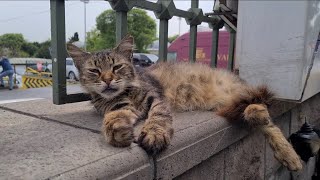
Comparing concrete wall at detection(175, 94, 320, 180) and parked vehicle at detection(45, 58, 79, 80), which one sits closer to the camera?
concrete wall at detection(175, 94, 320, 180)

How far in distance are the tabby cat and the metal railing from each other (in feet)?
0.34

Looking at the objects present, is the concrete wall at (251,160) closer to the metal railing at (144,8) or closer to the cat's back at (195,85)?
the cat's back at (195,85)

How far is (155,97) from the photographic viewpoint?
6.54 feet

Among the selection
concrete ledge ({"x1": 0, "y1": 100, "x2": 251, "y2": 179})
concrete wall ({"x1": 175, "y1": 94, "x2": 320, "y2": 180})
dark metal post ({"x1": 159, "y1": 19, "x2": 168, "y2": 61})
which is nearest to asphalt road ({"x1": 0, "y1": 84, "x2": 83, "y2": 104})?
concrete ledge ({"x1": 0, "y1": 100, "x2": 251, "y2": 179})

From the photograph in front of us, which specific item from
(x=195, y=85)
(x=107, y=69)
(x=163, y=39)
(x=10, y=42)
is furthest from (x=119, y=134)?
(x=10, y=42)

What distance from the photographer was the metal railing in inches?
76.2

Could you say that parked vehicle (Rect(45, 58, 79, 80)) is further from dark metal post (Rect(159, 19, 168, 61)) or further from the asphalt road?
dark metal post (Rect(159, 19, 168, 61))

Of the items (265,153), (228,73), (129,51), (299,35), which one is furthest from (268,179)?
(129,51)

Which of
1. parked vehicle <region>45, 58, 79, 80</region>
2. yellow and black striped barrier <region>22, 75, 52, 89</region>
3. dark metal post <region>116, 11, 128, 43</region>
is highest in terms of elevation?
dark metal post <region>116, 11, 128, 43</region>

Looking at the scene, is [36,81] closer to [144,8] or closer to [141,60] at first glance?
[141,60]

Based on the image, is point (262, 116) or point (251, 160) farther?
point (251, 160)

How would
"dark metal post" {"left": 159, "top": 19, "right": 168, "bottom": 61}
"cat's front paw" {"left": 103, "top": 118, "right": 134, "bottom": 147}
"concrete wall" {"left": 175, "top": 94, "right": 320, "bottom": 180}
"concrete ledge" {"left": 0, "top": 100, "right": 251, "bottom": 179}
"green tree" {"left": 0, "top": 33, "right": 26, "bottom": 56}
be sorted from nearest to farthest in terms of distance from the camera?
"concrete ledge" {"left": 0, "top": 100, "right": 251, "bottom": 179} < "cat's front paw" {"left": 103, "top": 118, "right": 134, "bottom": 147} < "concrete wall" {"left": 175, "top": 94, "right": 320, "bottom": 180} < "dark metal post" {"left": 159, "top": 19, "right": 168, "bottom": 61} < "green tree" {"left": 0, "top": 33, "right": 26, "bottom": 56}

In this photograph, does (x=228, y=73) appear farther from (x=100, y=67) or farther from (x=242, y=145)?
(x=100, y=67)

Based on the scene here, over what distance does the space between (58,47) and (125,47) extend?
42 centimetres
